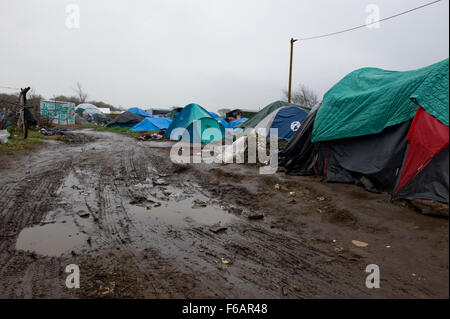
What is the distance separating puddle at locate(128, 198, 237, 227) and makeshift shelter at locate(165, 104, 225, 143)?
9.35 m

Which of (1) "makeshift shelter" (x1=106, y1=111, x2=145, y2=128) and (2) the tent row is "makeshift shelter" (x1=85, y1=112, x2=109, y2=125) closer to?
(1) "makeshift shelter" (x1=106, y1=111, x2=145, y2=128)

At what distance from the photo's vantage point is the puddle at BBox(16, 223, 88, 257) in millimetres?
3211

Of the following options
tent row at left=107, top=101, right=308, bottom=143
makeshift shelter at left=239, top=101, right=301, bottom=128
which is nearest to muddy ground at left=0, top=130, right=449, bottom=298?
tent row at left=107, top=101, right=308, bottom=143

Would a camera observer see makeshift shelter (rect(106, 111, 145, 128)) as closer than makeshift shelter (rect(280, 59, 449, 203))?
No

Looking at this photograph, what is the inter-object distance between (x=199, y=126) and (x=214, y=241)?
11.3 metres

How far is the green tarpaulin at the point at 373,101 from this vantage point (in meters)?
3.69

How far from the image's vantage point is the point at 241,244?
3.44 m

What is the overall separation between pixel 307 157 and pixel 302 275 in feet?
15.8

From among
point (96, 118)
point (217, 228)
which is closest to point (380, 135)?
point (217, 228)

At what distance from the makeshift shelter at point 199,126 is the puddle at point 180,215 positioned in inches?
368

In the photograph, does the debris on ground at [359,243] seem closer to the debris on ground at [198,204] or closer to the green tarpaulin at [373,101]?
the green tarpaulin at [373,101]

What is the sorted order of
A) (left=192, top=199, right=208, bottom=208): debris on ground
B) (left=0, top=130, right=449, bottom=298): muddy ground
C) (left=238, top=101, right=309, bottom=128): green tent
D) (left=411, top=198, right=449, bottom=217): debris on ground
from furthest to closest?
(left=238, top=101, right=309, bottom=128): green tent < (left=192, top=199, right=208, bottom=208): debris on ground < (left=411, top=198, right=449, bottom=217): debris on ground < (left=0, top=130, right=449, bottom=298): muddy ground

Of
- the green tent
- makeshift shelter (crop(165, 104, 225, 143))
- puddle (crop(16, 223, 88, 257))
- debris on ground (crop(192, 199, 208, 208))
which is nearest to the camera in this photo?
puddle (crop(16, 223, 88, 257))
